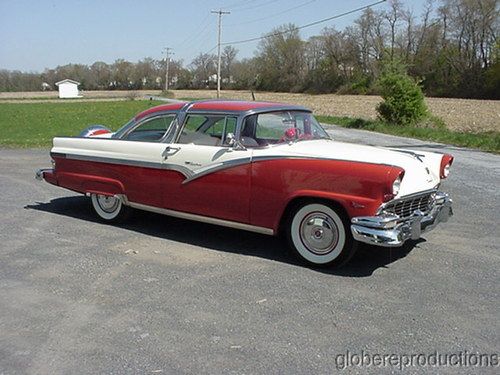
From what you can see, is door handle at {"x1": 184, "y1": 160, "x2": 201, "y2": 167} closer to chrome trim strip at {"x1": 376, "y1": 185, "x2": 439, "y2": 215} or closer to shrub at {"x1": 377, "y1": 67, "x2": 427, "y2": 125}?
chrome trim strip at {"x1": 376, "y1": 185, "x2": 439, "y2": 215}

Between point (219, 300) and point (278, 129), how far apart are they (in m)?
2.10

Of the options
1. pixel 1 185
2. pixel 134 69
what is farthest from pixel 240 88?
pixel 1 185

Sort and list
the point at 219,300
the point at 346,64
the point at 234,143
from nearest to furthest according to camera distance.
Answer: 1. the point at 219,300
2. the point at 234,143
3. the point at 346,64

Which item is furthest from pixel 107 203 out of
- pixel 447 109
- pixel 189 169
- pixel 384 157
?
pixel 447 109

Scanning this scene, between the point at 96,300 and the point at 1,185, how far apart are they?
557cm

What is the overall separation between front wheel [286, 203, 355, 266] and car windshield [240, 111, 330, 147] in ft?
2.78

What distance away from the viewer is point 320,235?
4582 millimetres

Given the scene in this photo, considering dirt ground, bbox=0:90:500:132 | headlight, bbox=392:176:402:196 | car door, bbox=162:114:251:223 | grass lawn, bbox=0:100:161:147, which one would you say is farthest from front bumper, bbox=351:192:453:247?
dirt ground, bbox=0:90:500:132

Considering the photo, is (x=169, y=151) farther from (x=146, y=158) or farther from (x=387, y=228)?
(x=387, y=228)

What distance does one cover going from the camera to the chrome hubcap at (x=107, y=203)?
19.8 ft

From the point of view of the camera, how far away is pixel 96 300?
151 inches

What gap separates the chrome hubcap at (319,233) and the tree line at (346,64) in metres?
73.8

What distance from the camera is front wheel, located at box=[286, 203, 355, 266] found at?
4457mm

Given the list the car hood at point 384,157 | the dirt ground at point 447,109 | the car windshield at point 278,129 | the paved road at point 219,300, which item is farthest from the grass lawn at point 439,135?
the car windshield at point 278,129
